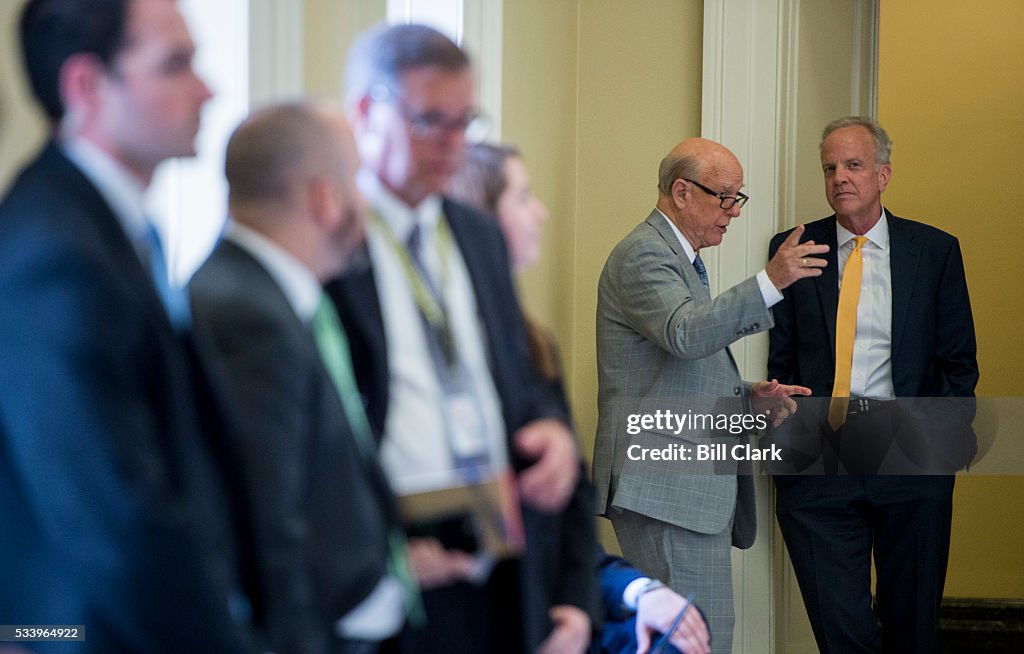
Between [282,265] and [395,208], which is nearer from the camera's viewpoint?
[282,265]

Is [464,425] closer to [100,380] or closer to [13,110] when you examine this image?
[100,380]

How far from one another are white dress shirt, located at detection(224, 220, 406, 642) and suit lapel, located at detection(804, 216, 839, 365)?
2.78 meters

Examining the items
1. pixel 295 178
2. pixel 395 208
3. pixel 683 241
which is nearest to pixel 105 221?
pixel 295 178

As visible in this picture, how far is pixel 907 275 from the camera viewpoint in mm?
4078

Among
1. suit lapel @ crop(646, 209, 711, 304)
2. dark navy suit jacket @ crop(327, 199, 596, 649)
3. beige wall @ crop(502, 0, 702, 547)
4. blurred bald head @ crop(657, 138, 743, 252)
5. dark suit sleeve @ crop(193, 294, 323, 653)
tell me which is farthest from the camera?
blurred bald head @ crop(657, 138, 743, 252)

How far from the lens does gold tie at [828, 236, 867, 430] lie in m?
4.04

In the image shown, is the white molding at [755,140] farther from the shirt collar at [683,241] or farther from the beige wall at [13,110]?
the beige wall at [13,110]

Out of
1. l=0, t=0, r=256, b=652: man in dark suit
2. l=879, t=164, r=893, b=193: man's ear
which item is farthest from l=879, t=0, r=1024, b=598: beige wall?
l=0, t=0, r=256, b=652: man in dark suit

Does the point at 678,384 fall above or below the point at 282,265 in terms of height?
below

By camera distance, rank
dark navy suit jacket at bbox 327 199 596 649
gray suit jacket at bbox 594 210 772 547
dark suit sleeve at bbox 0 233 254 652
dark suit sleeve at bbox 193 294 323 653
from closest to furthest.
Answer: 1. dark suit sleeve at bbox 0 233 254 652
2. dark suit sleeve at bbox 193 294 323 653
3. dark navy suit jacket at bbox 327 199 596 649
4. gray suit jacket at bbox 594 210 772 547

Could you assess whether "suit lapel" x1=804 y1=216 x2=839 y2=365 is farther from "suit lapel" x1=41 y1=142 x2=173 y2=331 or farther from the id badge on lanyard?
"suit lapel" x1=41 y1=142 x2=173 y2=331

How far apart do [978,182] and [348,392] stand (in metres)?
4.72

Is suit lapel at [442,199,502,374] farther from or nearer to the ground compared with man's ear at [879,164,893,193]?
nearer to the ground

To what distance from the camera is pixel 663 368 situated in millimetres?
3479
